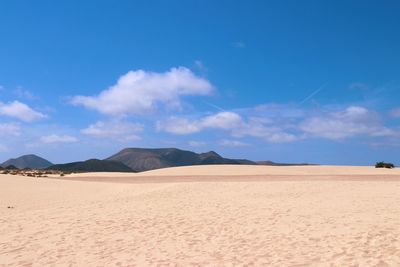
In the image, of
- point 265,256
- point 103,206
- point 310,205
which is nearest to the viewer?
point 265,256

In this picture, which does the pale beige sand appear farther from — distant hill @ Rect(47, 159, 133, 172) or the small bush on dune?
distant hill @ Rect(47, 159, 133, 172)

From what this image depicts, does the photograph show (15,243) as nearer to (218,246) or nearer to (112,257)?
(112,257)

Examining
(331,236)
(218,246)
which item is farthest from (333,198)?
(218,246)

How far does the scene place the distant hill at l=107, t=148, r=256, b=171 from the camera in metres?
146

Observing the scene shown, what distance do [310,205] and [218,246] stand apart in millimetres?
8336

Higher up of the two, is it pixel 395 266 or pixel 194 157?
pixel 194 157

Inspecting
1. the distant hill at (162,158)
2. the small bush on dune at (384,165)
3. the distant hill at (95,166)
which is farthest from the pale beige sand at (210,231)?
the distant hill at (162,158)

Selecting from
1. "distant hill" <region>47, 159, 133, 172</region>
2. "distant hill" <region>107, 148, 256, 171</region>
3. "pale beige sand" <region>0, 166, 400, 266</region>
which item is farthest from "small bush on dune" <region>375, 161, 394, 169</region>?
"distant hill" <region>107, 148, 256, 171</region>

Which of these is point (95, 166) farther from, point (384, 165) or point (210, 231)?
point (210, 231)

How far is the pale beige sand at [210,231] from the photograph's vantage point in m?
9.86

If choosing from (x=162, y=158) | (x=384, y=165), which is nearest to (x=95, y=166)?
(x=162, y=158)

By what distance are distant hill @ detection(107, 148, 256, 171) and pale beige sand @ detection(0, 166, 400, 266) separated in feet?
400

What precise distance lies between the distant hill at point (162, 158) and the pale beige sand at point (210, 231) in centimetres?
12187

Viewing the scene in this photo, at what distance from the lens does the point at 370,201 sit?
61.9 ft
